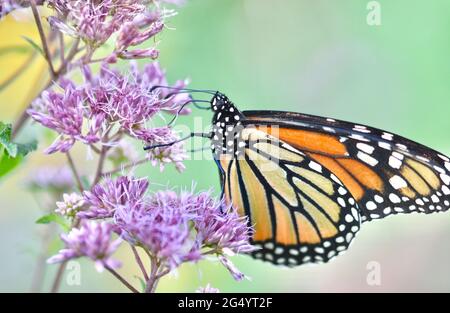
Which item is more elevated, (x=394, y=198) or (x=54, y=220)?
(x=394, y=198)

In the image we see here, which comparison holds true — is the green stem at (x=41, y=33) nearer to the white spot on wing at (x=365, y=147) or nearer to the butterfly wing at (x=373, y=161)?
the butterfly wing at (x=373, y=161)

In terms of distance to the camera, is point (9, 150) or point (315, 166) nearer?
point (9, 150)

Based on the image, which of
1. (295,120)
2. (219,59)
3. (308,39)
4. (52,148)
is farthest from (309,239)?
(308,39)

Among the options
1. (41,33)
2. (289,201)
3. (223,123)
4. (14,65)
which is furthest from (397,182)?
(14,65)

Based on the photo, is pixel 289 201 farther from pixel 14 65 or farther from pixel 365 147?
pixel 14 65

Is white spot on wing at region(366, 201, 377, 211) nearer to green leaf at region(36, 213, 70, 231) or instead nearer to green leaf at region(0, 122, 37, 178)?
green leaf at region(36, 213, 70, 231)

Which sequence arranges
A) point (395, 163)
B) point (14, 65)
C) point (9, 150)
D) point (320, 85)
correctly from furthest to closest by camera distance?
point (320, 85) < point (14, 65) < point (395, 163) < point (9, 150)
